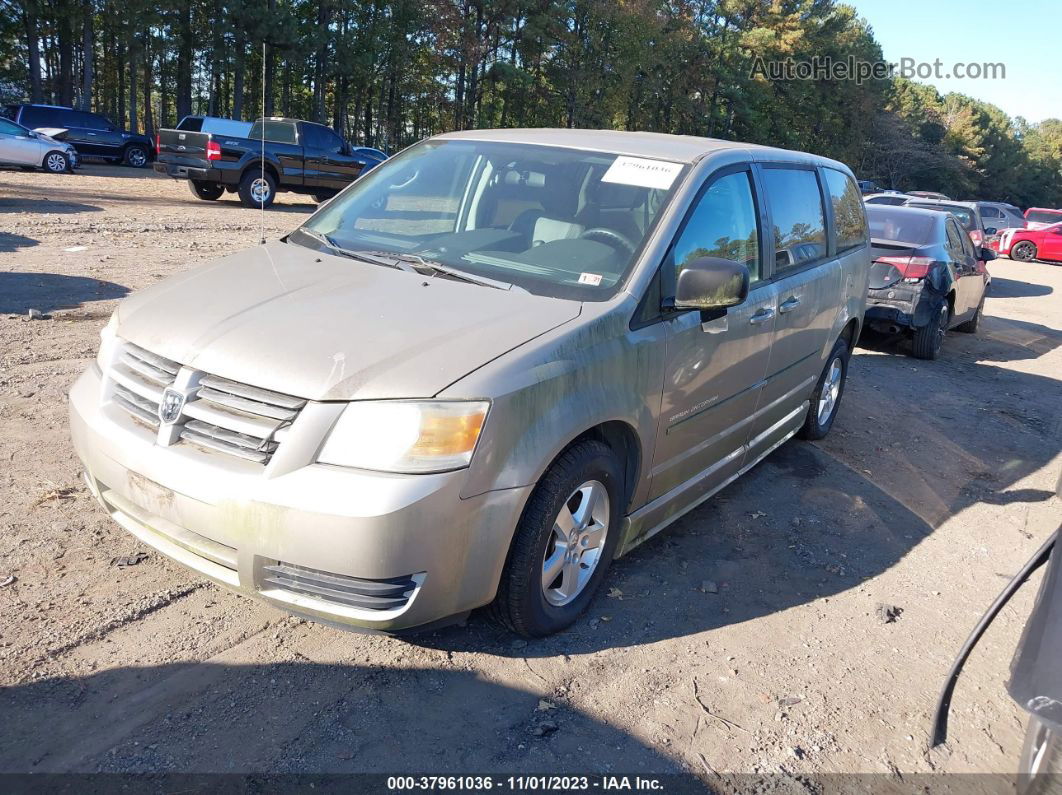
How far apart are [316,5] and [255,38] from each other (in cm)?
457

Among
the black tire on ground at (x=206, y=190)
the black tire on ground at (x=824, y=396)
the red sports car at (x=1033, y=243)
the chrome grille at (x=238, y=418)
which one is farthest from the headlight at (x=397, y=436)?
the red sports car at (x=1033, y=243)

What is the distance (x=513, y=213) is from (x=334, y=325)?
4.25ft

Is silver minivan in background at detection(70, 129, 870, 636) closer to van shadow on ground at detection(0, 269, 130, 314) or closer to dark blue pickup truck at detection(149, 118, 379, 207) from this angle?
van shadow on ground at detection(0, 269, 130, 314)

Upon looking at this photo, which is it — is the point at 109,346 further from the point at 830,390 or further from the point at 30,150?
the point at 30,150

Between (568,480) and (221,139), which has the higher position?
(221,139)

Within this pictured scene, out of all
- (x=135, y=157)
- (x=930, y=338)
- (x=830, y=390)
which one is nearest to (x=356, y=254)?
(x=830, y=390)

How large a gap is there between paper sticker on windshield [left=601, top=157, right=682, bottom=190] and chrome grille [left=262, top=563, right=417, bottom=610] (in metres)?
2.09

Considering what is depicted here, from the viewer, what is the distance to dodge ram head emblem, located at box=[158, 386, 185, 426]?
285cm

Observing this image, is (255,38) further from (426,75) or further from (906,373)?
(906,373)

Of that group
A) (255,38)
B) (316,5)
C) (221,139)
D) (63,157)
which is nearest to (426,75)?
(316,5)

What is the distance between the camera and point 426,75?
44250mm

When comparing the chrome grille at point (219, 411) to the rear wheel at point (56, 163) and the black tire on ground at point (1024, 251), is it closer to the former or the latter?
the rear wheel at point (56, 163)

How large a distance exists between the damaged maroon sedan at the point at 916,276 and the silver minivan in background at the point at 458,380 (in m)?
5.60

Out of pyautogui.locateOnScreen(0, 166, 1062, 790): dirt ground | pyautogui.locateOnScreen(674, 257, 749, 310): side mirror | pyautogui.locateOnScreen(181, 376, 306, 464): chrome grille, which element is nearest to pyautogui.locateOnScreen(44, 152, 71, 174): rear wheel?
pyautogui.locateOnScreen(0, 166, 1062, 790): dirt ground
